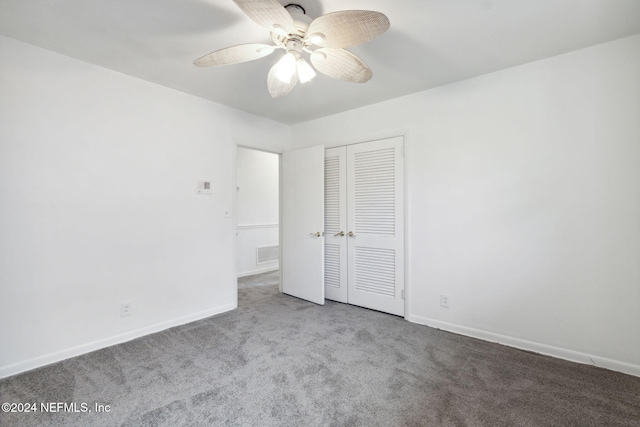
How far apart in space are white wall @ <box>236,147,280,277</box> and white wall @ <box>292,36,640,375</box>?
3.12 m

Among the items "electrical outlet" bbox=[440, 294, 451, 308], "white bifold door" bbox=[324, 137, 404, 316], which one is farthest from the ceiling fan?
"electrical outlet" bbox=[440, 294, 451, 308]

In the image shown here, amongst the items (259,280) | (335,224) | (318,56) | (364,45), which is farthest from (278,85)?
(259,280)

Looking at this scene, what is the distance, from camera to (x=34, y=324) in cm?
213

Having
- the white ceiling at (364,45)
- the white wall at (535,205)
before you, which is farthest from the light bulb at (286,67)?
the white wall at (535,205)

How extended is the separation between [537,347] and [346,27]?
2789mm

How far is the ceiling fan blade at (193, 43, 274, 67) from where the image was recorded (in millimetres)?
1665

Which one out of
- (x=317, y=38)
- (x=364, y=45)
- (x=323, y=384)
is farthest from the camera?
(x=364, y=45)

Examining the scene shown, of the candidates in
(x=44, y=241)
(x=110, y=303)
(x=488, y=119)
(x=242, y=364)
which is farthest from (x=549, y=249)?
(x=44, y=241)

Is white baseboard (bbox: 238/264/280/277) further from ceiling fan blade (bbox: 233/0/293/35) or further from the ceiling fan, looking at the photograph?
ceiling fan blade (bbox: 233/0/293/35)

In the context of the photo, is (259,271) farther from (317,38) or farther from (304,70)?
(317,38)

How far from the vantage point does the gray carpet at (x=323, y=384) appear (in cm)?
162

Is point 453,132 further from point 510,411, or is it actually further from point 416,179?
point 510,411

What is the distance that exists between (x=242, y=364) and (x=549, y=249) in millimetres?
2608

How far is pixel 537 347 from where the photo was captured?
233 cm
